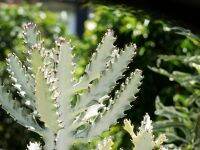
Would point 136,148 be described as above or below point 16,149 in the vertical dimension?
below

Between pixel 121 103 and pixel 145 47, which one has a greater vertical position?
pixel 145 47

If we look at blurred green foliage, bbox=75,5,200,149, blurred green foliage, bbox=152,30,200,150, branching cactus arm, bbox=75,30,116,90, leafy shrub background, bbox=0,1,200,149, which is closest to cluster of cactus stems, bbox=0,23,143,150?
branching cactus arm, bbox=75,30,116,90

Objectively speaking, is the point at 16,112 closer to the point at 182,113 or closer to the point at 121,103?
the point at 121,103

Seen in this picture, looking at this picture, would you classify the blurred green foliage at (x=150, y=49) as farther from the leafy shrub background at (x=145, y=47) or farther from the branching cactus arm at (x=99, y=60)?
the branching cactus arm at (x=99, y=60)

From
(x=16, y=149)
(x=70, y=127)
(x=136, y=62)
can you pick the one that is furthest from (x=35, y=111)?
(x=16, y=149)

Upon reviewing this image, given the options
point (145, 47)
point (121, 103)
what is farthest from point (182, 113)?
point (121, 103)

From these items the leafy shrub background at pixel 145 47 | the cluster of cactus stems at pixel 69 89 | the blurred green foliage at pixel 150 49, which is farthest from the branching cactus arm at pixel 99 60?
the blurred green foliage at pixel 150 49

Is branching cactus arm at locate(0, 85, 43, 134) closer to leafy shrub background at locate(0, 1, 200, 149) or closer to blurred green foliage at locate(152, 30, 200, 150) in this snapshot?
blurred green foliage at locate(152, 30, 200, 150)

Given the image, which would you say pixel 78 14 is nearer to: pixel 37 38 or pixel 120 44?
pixel 120 44
